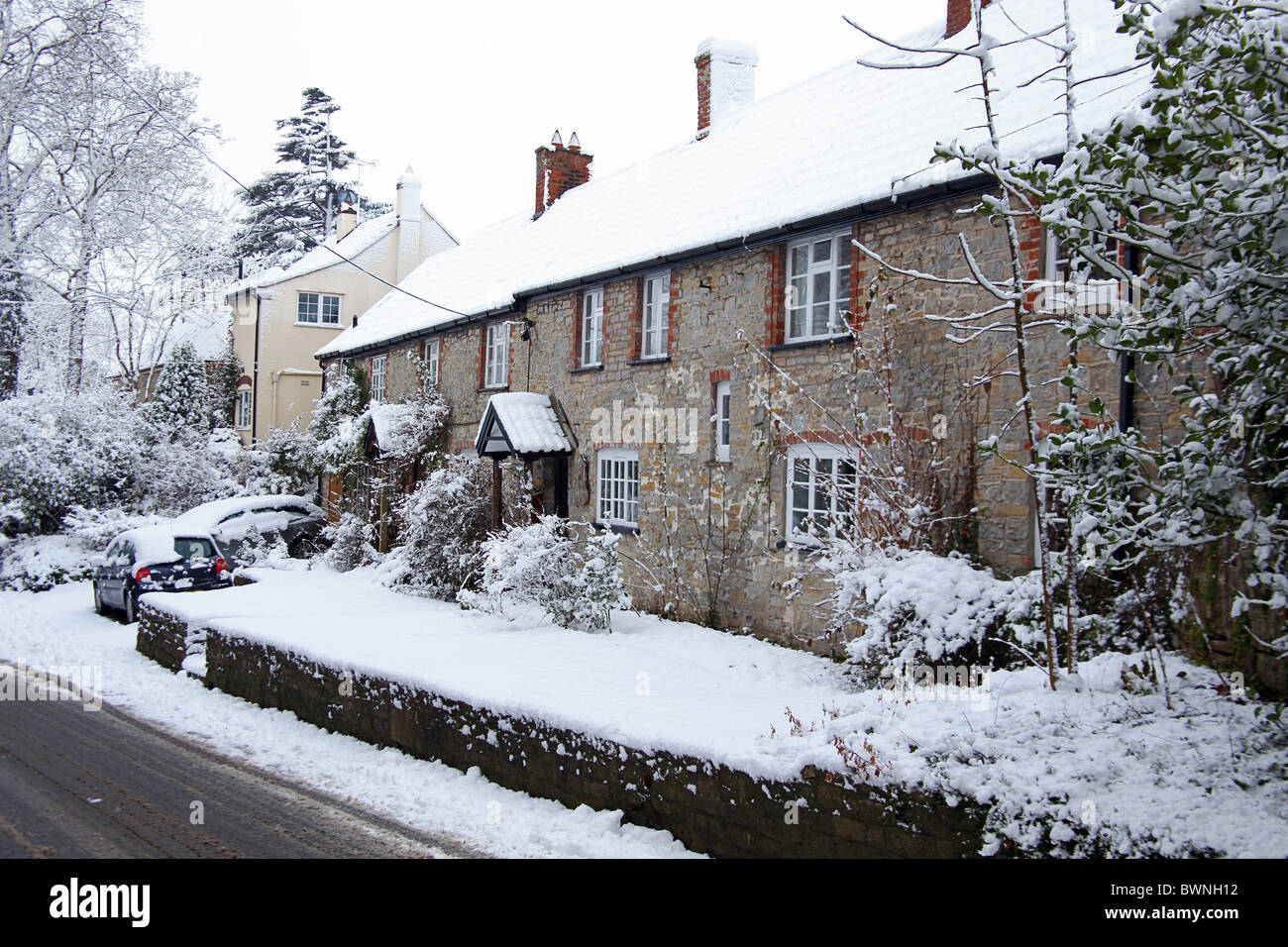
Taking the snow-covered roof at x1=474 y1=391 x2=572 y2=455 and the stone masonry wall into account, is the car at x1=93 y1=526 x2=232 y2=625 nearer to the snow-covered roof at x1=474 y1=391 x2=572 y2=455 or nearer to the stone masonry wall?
the snow-covered roof at x1=474 y1=391 x2=572 y2=455

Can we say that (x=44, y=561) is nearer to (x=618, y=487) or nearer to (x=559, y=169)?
(x=618, y=487)

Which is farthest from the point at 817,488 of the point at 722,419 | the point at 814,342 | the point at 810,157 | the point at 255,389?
the point at 255,389

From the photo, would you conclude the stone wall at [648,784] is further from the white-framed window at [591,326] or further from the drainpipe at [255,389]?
the drainpipe at [255,389]

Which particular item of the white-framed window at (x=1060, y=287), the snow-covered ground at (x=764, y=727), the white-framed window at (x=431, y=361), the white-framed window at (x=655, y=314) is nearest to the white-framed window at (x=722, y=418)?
the white-framed window at (x=655, y=314)

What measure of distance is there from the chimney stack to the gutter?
1346 centimetres

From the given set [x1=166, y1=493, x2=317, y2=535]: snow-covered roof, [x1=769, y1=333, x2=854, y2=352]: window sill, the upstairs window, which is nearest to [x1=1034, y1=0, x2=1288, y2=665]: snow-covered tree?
[x1=769, y1=333, x2=854, y2=352]: window sill

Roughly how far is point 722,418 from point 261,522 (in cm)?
1390

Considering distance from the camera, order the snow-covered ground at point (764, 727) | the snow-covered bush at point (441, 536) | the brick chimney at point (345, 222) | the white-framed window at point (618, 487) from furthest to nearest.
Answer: the brick chimney at point (345, 222)
the snow-covered bush at point (441, 536)
the white-framed window at point (618, 487)
the snow-covered ground at point (764, 727)

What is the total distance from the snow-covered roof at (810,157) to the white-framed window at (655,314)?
1.42 feet

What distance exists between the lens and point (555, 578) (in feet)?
39.9

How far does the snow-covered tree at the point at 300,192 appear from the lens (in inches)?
1935

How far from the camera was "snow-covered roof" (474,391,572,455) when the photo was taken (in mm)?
16203
